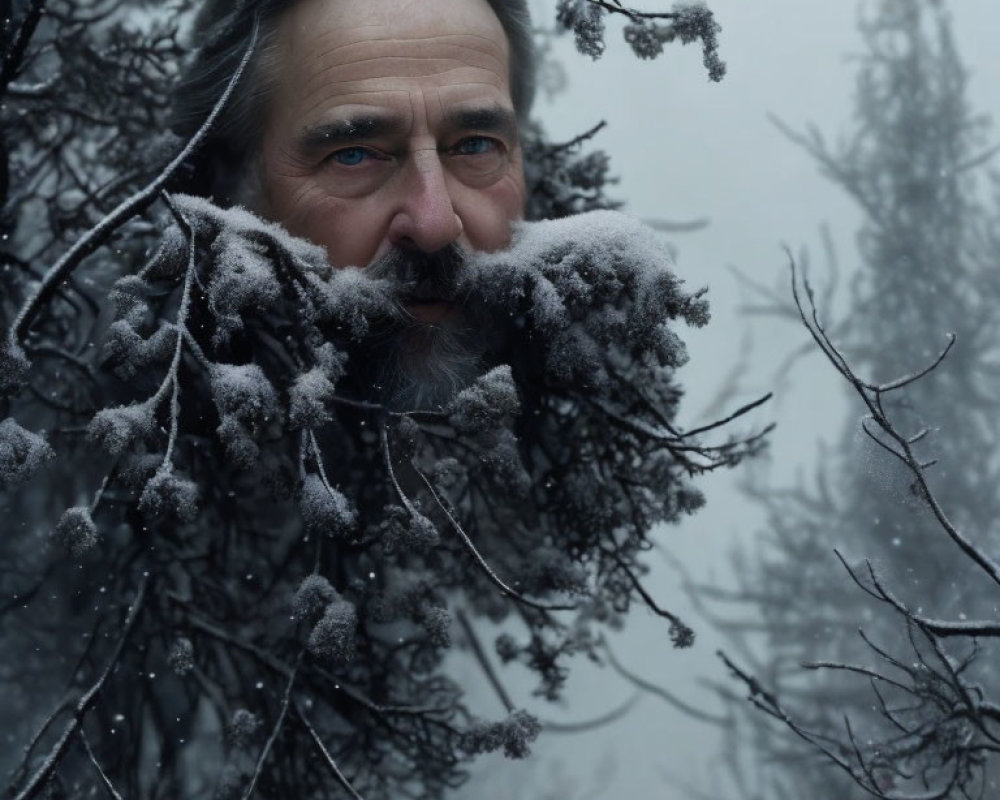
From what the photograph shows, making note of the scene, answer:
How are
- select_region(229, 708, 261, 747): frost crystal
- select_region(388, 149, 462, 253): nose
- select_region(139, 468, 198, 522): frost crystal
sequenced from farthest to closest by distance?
select_region(388, 149, 462, 253): nose → select_region(229, 708, 261, 747): frost crystal → select_region(139, 468, 198, 522): frost crystal

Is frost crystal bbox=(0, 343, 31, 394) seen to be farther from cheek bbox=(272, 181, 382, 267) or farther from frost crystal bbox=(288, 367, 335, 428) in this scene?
cheek bbox=(272, 181, 382, 267)

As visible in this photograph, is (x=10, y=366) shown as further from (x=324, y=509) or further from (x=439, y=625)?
(x=439, y=625)

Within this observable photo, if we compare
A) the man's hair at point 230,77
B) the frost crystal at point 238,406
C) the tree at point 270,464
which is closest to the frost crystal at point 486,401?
the tree at point 270,464

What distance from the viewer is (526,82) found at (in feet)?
7.82

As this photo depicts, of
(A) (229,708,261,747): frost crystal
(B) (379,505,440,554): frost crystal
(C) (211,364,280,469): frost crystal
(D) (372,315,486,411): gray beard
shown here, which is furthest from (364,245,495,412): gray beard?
(A) (229,708,261,747): frost crystal

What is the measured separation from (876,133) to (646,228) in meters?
3.04

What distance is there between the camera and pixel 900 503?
2004 mm

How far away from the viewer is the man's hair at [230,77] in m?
2.15

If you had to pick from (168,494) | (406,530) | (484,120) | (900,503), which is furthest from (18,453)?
(900,503)

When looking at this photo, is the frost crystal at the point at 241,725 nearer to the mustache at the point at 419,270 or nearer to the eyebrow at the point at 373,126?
the mustache at the point at 419,270

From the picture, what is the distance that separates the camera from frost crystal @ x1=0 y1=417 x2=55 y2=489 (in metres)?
1.57

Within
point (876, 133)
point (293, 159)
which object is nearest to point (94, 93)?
point (293, 159)

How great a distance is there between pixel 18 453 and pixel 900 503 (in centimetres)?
142

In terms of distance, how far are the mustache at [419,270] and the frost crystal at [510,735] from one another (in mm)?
722
